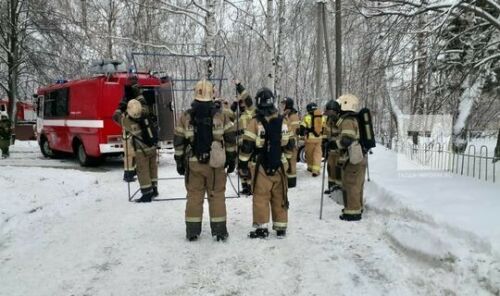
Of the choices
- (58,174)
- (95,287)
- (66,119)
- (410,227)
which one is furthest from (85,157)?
(410,227)

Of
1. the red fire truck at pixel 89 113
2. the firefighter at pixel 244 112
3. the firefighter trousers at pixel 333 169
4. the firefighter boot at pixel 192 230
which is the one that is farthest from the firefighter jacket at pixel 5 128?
the firefighter boot at pixel 192 230

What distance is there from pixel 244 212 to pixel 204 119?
7.99ft

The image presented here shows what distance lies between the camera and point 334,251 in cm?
572

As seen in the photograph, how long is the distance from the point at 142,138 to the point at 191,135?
2.74 metres

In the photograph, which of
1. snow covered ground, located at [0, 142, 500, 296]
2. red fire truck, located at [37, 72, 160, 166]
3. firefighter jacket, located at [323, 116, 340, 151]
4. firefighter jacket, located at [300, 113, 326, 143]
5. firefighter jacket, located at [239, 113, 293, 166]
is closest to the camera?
snow covered ground, located at [0, 142, 500, 296]

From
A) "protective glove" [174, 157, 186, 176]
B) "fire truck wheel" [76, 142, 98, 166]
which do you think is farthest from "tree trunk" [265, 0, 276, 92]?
"protective glove" [174, 157, 186, 176]

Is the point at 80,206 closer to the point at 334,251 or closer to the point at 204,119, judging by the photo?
the point at 204,119

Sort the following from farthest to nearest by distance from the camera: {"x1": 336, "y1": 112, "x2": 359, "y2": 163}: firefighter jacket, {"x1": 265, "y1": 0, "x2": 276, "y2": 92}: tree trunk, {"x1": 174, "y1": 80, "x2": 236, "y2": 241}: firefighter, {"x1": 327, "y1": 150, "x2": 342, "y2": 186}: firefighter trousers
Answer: {"x1": 265, "y1": 0, "x2": 276, "y2": 92}: tree trunk < {"x1": 327, "y1": 150, "x2": 342, "y2": 186}: firefighter trousers < {"x1": 336, "y1": 112, "x2": 359, "y2": 163}: firefighter jacket < {"x1": 174, "y1": 80, "x2": 236, "y2": 241}: firefighter

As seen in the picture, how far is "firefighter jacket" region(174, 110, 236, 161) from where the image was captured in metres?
6.12

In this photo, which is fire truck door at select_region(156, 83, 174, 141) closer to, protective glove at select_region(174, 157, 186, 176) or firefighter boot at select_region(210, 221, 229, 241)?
protective glove at select_region(174, 157, 186, 176)

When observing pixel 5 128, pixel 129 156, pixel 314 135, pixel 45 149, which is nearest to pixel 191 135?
pixel 129 156

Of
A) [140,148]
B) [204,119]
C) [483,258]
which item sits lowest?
[483,258]

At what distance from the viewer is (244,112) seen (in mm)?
9969

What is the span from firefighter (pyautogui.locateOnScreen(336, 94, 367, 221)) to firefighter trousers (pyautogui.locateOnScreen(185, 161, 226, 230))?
209cm
